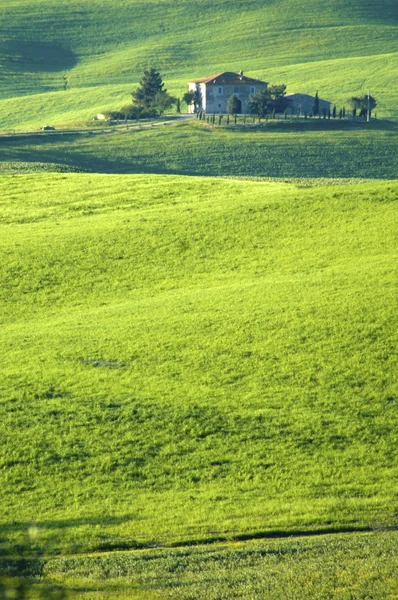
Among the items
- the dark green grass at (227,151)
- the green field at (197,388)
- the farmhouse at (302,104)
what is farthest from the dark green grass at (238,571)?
the farmhouse at (302,104)

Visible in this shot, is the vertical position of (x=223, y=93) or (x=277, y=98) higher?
(x=223, y=93)

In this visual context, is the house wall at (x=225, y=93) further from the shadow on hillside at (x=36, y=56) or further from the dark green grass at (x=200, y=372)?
the dark green grass at (x=200, y=372)

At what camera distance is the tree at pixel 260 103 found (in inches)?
4601

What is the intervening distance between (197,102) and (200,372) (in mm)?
101574

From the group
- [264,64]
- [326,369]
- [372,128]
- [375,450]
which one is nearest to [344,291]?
[326,369]

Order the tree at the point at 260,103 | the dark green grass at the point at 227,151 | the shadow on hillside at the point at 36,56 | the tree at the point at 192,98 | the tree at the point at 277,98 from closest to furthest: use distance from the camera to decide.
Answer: the dark green grass at the point at 227,151 → the tree at the point at 260,103 → the tree at the point at 277,98 → the tree at the point at 192,98 → the shadow on hillside at the point at 36,56

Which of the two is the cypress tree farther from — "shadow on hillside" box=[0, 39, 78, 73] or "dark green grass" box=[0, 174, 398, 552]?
"dark green grass" box=[0, 174, 398, 552]

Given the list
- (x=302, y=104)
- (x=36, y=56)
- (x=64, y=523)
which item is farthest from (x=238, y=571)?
(x=36, y=56)

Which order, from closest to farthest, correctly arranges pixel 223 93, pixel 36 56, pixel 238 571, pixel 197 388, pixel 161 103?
1. pixel 238 571
2. pixel 197 388
3. pixel 161 103
4. pixel 223 93
5. pixel 36 56

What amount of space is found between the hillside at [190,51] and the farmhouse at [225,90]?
2304 centimetres

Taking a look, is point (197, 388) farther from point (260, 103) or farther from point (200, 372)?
point (260, 103)

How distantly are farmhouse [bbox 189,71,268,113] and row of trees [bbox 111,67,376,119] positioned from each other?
4.74ft

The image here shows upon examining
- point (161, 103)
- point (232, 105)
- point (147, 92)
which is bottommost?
point (232, 105)

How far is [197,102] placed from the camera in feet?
421
